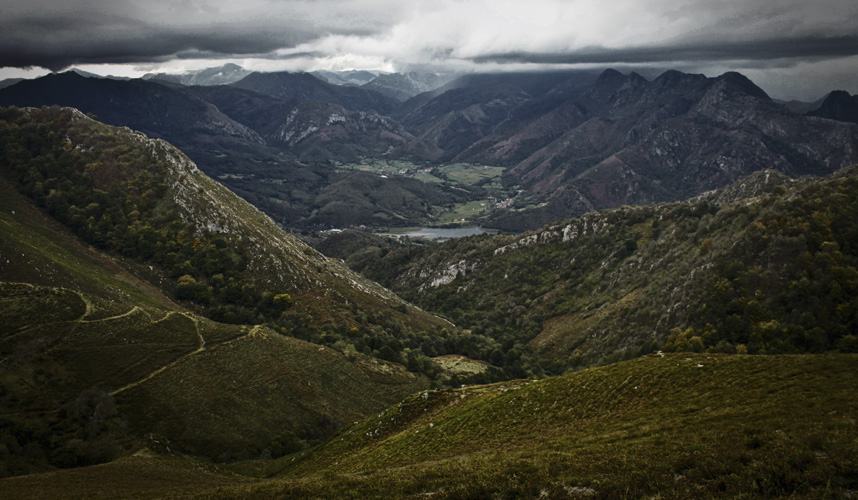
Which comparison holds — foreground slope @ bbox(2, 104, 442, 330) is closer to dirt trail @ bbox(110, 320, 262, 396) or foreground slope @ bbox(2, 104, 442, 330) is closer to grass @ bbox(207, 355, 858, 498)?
dirt trail @ bbox(110, 320, 262, 396)

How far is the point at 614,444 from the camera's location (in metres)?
34.1

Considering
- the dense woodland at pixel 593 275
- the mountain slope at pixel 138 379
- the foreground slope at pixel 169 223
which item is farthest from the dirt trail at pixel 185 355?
the foreground slope at pixel 169 223

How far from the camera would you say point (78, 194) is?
516ft

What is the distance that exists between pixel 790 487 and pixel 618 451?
11.0 metres

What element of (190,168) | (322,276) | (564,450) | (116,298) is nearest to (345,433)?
(564,450)

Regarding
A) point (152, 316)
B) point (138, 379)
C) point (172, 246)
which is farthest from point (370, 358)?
point (172, 246)

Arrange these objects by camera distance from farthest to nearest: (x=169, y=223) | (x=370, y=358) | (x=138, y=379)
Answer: (x=169, y=223) < (x=370, y=358) < (x=138, y=379)

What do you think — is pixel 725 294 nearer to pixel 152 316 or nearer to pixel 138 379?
pixel 138 379

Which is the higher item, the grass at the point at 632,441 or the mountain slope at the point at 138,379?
the grass at the point at 632,441

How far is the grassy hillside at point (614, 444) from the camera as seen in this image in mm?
24594

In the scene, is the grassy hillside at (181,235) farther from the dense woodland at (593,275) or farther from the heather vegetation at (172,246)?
the dense woodland at (593,275)

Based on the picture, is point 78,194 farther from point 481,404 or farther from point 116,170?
point 481,404

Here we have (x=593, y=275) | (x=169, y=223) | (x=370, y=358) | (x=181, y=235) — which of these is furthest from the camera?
(x=593, y=275)

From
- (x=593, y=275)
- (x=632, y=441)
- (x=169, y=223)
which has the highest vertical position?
(x=169, y=223)
